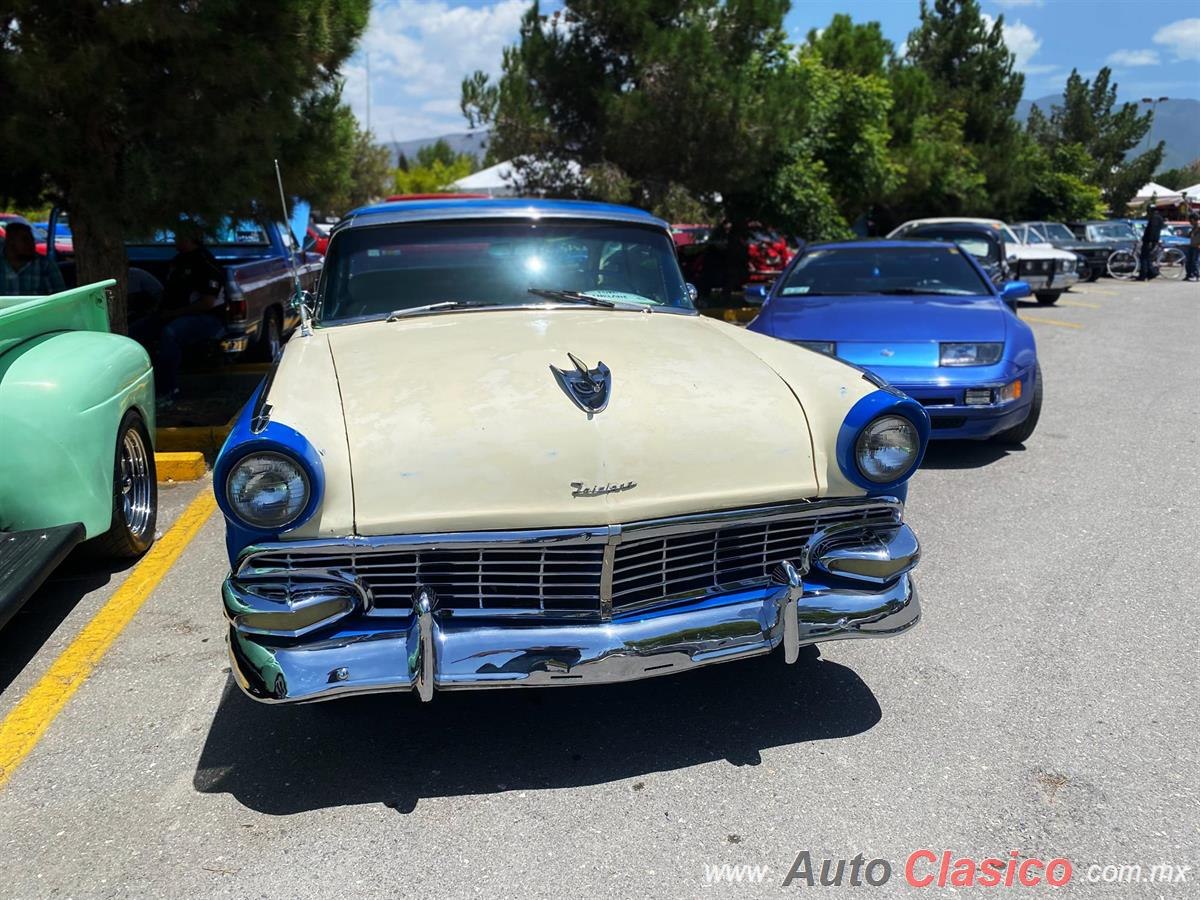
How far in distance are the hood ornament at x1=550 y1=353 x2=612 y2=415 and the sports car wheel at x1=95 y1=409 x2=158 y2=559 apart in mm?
2279

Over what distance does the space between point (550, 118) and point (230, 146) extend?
7.40 meters

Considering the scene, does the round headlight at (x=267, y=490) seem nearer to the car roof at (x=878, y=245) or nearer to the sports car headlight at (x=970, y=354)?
the sports car headlight at (x=970, y=354)

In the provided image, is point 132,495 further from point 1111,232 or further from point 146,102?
point 1111,232

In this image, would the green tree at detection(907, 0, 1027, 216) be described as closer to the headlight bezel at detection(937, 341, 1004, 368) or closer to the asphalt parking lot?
the headlight bezel at detection(937, 341, 1004, 368)

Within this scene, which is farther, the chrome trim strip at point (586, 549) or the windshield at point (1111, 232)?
the windshield at point (1111, 232)

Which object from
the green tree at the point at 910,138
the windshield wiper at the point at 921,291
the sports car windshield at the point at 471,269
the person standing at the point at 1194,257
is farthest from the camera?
the person standing at the point at 1194,257

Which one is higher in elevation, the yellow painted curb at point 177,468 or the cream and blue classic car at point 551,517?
the cream and blue classic car at point 551,517

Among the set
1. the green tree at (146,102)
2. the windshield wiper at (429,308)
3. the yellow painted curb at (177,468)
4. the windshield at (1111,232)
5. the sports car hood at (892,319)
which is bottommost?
the windshield at (1111,232)

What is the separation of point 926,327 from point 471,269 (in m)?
3.37

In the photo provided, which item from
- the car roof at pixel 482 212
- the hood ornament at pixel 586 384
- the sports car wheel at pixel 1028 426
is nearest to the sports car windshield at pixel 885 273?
the sports car wheel at pixel 1028 426

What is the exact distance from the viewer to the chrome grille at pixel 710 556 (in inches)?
116

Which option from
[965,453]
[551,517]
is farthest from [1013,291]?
[551,517]

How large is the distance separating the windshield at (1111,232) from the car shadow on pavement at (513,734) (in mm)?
24407

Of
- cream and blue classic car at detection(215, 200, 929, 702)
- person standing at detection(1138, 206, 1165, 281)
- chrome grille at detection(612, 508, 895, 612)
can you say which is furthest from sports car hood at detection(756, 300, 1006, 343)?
person standing at detection(1138, 206, 1165, 281)
